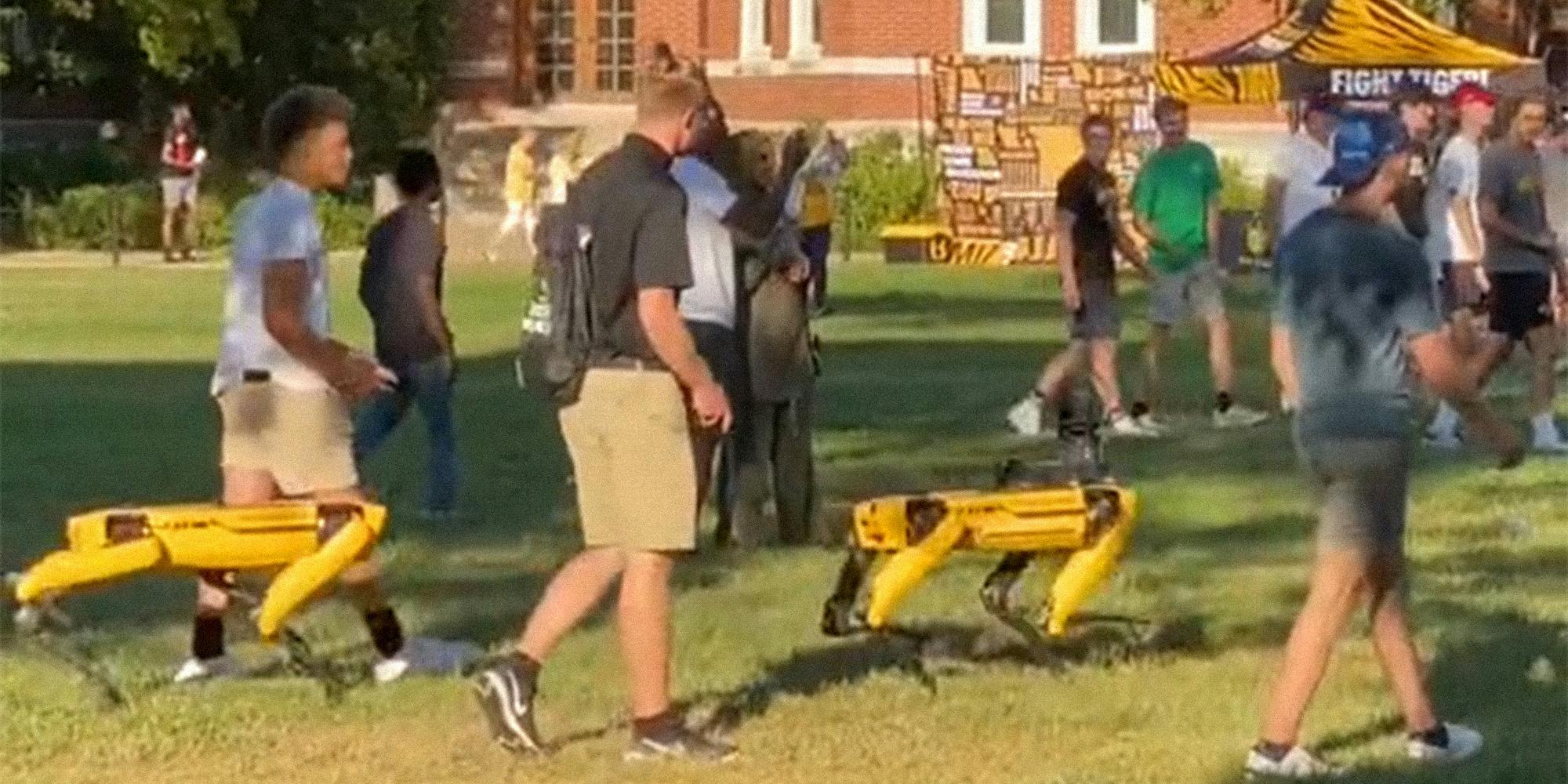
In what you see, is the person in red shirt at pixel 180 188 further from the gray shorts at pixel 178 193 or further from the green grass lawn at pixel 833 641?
the green grass lawn at pixel 833 641

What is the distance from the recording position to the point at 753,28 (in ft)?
176

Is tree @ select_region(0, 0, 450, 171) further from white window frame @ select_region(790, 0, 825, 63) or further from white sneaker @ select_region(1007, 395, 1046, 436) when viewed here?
white sneaker @ select_region(1007, 395, 1046, 436)

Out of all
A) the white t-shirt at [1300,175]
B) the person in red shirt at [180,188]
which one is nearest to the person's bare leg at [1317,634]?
the white t-shirt at [1300,175]

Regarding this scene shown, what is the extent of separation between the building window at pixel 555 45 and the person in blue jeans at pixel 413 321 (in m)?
38.6

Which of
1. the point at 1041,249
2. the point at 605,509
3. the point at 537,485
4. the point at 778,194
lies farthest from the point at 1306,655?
the point at 1041,249

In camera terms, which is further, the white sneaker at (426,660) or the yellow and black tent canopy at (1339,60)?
the yellow and black tent canopy at (1339,60)

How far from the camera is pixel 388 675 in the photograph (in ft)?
39.8

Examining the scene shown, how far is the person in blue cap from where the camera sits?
10344mm

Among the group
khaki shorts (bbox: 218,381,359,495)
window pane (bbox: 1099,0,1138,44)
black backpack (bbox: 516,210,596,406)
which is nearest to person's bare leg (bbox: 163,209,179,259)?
window pane (bbox: 1099,0,1138,44)

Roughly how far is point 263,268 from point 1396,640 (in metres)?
3.47

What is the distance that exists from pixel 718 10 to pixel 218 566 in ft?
141

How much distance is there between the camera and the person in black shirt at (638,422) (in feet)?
35.0

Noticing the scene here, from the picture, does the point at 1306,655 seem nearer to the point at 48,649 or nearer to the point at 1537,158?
the point at 48,649

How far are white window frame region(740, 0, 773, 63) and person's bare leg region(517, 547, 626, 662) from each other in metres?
42.5
